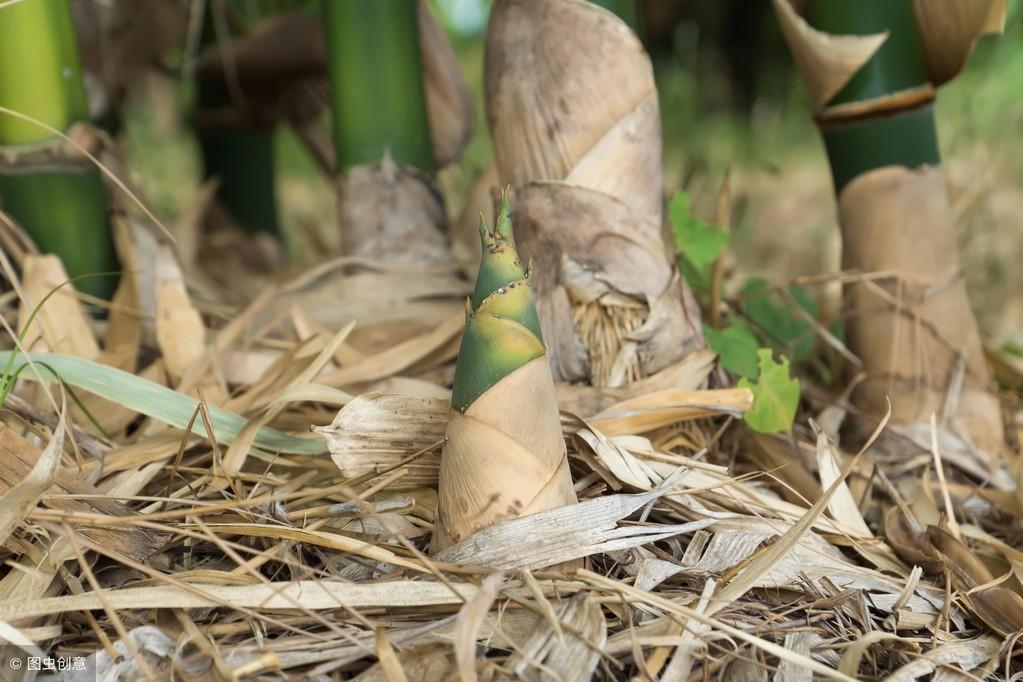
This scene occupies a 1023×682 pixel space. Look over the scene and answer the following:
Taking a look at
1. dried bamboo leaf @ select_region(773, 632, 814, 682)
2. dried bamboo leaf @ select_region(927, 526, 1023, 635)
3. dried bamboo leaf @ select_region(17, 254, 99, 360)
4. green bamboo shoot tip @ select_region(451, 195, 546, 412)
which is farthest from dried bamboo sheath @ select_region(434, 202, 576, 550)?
dried bamboo leaf @ select_region(17, 254, 99, 360)

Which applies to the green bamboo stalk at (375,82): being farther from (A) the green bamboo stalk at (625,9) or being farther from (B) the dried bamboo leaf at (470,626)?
(B) the dried bamboo leaf at (470,626)

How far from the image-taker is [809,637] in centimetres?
43

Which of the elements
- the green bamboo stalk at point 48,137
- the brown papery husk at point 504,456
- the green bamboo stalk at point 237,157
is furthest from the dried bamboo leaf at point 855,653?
the green bamboo stalk at point 237,157

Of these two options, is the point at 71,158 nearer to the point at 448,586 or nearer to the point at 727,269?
the point at 448,586

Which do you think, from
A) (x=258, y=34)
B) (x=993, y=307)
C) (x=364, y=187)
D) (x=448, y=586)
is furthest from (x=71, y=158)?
(x=993, y=307)

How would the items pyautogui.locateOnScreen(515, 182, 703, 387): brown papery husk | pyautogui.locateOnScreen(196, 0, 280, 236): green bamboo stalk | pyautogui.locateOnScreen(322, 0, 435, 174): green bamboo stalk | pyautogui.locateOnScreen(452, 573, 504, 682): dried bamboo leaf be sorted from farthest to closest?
pyautogui.locateOnScreen(196, 0, 280, 236): green bamboo stalk < pyautogui.locateOnScreen(322, 0, 435, 174): green bamboo stalk < pyautogui.locateOnScreen(515, 182, 703, 387): brown papery husk < pyautogui.locateOnScreen(452, 573, 504, 682): dried bamboo leaf

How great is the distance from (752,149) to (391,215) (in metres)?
1.54

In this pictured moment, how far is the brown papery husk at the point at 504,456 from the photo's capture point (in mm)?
421

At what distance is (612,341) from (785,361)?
113mm

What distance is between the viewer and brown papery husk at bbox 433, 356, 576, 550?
42 cm

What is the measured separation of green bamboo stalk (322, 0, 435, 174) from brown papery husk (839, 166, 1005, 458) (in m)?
0.36

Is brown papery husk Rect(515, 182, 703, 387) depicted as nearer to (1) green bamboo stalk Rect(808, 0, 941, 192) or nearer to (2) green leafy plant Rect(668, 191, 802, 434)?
(2) green leafy plant Rect(668, 191, 802, 434)

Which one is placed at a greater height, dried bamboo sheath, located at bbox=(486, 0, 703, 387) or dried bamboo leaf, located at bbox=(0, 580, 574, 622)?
dried bamboo sheath, located at bbox=(486, 0, 703, 387)

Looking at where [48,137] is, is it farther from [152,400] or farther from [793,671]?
[793,671]
